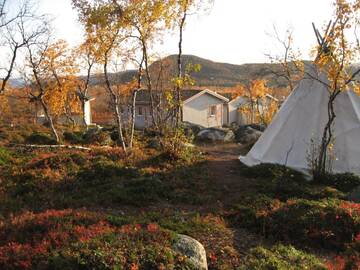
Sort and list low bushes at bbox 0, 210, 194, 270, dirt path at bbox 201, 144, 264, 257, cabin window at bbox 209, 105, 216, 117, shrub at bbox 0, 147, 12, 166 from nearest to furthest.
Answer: low bushes at bbox 0, 210, 194, 270 < dirt path at bbox 201, 144, 264, 257 < shrub at bbox 0, 147, 12, 166 < cabin window at bbox 209, 105, 216, 117

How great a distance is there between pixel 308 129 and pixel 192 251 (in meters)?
10.8

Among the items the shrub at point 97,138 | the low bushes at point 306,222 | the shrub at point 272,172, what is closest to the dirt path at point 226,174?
the shrub at point 272,172

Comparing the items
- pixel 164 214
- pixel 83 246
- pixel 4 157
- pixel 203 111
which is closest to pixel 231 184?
pixel 164 214

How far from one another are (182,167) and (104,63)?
5.82 m

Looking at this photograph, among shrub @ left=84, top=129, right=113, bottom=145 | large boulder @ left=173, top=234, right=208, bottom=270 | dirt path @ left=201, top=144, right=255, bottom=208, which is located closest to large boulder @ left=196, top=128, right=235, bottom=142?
dirt path @ left=201, top=144, right=255, bottom=208

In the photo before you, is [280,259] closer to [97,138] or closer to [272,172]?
[272,172]

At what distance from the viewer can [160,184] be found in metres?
13.0

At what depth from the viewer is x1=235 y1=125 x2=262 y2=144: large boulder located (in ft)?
89.0

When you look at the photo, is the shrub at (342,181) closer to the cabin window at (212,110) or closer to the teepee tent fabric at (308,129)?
the teepee tent fabric at (308,129)

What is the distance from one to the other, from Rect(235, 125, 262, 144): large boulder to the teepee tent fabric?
924cm

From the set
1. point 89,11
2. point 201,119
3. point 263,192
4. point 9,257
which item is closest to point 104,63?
point 89,11

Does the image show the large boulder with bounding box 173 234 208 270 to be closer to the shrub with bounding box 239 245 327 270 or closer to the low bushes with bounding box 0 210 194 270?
the low bushes with bounding box 0 210 194 270

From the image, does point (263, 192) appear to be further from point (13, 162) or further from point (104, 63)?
point (13, 162)

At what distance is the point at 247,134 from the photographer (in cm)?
2766
